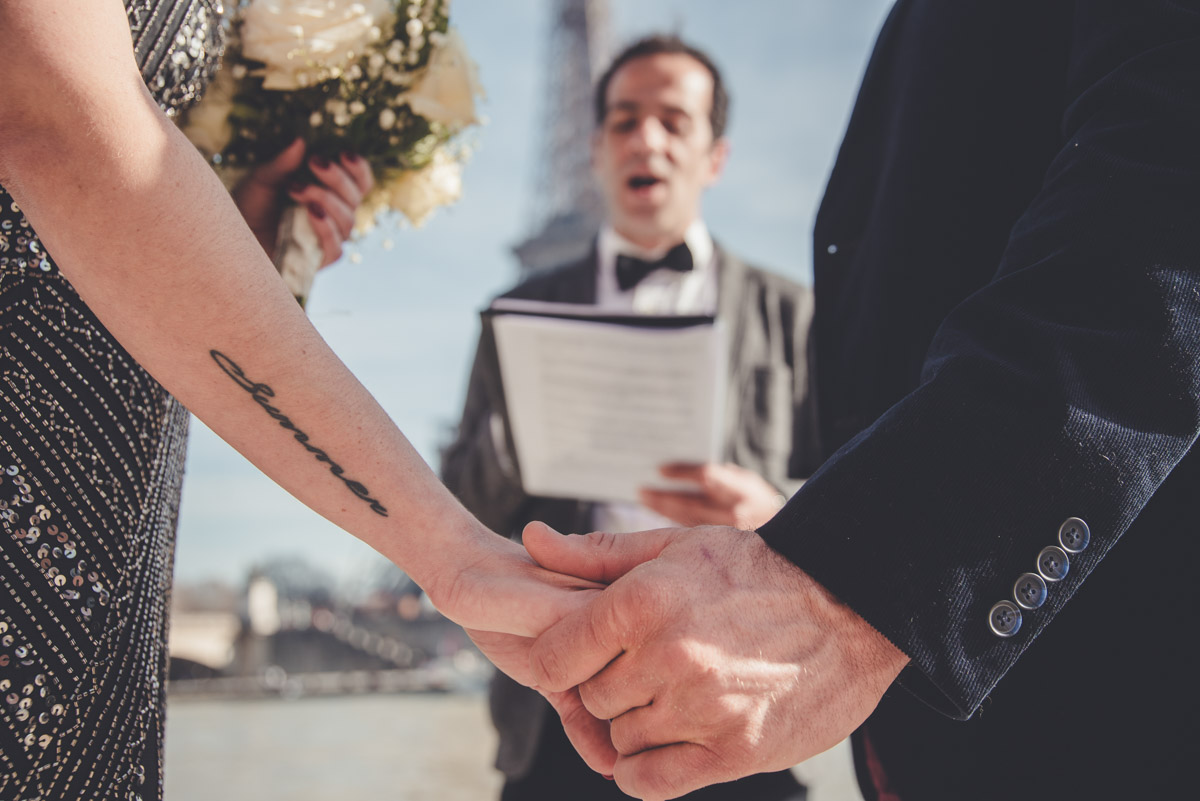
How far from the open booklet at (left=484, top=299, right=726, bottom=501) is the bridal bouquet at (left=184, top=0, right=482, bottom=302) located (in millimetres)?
481

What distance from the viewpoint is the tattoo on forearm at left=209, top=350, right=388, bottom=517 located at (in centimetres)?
118

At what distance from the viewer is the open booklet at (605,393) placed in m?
2.12

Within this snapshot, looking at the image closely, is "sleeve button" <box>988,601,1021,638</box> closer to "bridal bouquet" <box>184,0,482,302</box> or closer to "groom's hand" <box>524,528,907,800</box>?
"groom's hand" <box>524,528,907,800</box>

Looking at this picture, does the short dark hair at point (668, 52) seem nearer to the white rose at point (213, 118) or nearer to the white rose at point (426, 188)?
the white rose at point (426, 188)

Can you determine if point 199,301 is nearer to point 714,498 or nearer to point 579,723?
point 579,723

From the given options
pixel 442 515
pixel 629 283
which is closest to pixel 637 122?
pixel 629 283

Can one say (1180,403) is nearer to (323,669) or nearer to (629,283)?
(629,283)

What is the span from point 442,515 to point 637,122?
2335mm

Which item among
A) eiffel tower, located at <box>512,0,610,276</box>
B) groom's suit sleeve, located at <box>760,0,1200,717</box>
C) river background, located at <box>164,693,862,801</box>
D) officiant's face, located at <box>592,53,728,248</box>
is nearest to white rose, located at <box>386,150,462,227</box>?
officiant's face, located at <box>592,53,728,248</box>

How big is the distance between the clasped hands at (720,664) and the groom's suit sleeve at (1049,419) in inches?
2.0

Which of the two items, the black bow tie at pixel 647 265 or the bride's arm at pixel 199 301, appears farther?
the black bow tie at pixel 647 265

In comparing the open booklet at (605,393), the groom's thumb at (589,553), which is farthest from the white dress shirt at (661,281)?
the groom's thumb at (589,553)

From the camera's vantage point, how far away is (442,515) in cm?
140

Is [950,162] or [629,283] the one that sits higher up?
[950,162]
